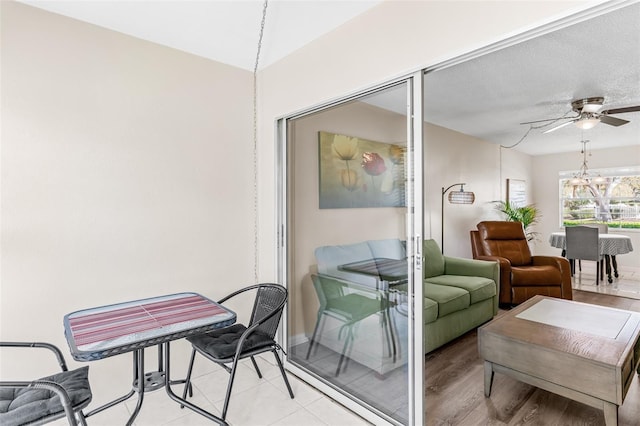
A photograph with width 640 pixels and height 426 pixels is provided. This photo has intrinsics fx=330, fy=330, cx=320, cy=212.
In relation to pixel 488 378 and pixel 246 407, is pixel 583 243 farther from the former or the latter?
pixel 246 407

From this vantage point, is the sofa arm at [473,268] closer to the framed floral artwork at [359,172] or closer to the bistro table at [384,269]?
the bistro table at [384,269]

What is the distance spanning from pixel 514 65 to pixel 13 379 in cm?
416

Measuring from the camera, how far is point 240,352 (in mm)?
2051

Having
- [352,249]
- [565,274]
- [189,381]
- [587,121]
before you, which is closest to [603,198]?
[565,274]

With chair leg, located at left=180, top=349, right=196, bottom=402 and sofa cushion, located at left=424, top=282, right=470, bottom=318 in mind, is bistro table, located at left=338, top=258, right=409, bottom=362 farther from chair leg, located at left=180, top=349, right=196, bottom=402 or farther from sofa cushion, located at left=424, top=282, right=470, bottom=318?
chair leg, located at left=180, top=349, right=196, bottom=402

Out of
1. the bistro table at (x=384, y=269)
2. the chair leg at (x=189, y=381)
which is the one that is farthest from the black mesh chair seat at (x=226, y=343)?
the bistro table at (x=384, y=269)

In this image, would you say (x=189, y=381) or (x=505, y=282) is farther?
(x=505, y=282)

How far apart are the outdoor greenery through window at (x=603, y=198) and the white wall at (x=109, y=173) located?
6.22m

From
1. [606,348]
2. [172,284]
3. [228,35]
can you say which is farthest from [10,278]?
[606,348]

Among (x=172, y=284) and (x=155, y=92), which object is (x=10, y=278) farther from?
(x=155, y=92)

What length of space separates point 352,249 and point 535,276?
3.03 m

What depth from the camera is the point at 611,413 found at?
70.2 inches

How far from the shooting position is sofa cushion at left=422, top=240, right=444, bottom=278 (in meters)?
2.88

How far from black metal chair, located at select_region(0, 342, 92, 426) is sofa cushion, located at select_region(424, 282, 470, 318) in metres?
2.44
